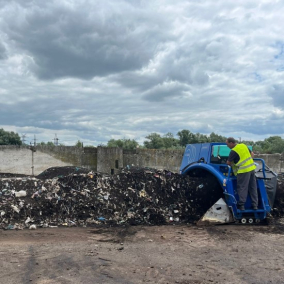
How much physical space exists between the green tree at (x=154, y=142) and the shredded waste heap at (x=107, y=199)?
20765mm

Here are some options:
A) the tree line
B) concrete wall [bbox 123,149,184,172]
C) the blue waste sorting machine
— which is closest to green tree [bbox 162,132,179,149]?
the tree line

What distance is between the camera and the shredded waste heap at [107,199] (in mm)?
6090

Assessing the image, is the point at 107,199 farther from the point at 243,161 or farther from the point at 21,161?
the point at 21,161

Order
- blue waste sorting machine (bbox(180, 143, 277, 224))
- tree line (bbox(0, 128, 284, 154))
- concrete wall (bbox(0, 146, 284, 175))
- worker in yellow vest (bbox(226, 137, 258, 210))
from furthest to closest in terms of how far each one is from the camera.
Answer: tree line (bbox(0, 128, 284, 154)) → concrete wall (bbox(0, 146, 284, 175)) → blue waste sorting machine (bbox(180, 143, 277, 224)) → worker in yellow vest (bbox(226, 137, 258, 210))

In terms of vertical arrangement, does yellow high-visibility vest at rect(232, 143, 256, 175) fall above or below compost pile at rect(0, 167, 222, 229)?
above

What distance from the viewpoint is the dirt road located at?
3.61 meters

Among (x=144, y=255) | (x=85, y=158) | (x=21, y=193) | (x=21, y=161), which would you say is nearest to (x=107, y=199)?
(x=21, y=193)

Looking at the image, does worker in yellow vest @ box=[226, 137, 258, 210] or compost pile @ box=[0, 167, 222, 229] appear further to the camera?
compost pile @ box=[0, 167, 222, 229]

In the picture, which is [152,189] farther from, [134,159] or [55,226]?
[134,159]

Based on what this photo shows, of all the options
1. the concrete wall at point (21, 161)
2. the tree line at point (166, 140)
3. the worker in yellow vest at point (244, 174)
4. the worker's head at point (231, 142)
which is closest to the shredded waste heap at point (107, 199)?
the worker in yellow vest at point (244, 174)

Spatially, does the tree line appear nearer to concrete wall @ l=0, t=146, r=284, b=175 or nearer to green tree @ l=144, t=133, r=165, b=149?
green tree @ l=144, t=133, r=165, b=149

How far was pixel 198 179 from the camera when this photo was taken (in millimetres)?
6770

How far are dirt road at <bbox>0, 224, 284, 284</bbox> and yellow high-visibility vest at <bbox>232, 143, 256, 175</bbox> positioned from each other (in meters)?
1.10

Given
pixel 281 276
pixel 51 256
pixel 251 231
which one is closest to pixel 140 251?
pixel 51 256
